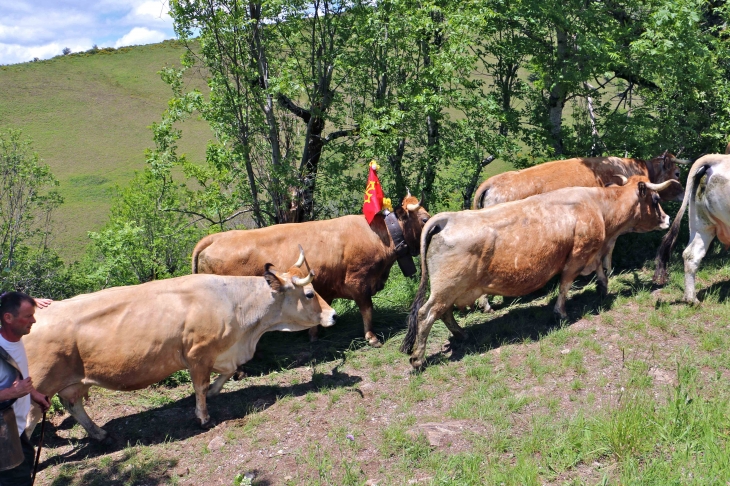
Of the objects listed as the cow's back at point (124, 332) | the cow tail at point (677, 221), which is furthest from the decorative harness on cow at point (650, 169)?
the cow's back at point (124, 332)

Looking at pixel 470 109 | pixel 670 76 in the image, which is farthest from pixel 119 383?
pixel 670 76

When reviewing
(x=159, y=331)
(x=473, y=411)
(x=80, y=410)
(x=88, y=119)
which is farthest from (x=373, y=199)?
(x=88, y=119)

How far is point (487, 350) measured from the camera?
841cm

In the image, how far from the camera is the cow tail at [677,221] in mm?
8914

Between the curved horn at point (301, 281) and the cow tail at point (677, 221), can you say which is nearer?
the curved horn at point (301, 281)

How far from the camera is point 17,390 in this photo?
5.06m

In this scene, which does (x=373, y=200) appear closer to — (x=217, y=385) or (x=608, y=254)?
(x=217, y=385)

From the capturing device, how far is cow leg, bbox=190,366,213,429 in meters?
7.37

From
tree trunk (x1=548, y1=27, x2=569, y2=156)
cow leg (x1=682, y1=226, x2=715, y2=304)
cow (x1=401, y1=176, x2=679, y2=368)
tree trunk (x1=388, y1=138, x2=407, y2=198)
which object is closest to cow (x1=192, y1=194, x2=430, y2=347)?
cow (x1=401, y1=176, x2=679, y2=368)

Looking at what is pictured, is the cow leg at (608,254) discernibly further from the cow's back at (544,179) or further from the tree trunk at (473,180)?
the tree trunk at (473,180)

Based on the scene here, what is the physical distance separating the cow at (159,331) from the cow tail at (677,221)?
5204mm

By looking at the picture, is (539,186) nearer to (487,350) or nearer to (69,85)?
(487,350)

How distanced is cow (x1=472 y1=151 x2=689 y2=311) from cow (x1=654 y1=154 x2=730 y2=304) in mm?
1240

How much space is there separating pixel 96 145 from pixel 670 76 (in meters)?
42.2
